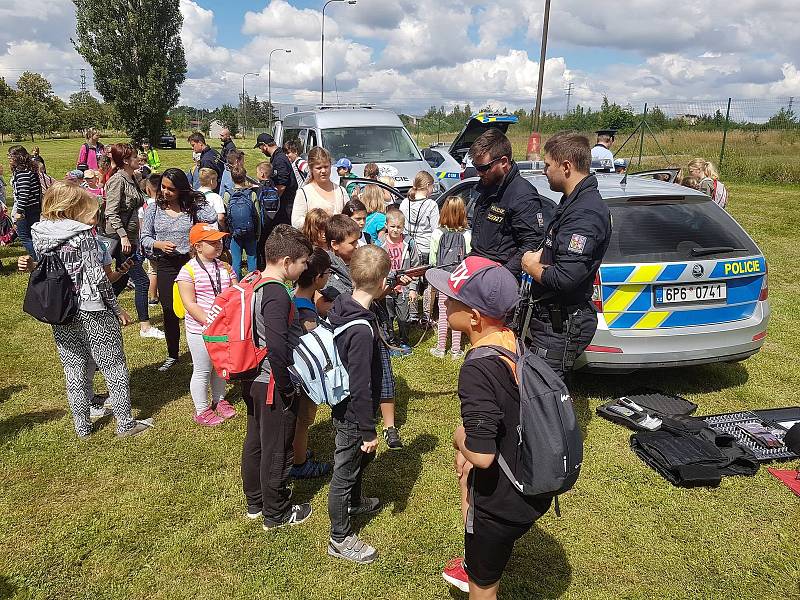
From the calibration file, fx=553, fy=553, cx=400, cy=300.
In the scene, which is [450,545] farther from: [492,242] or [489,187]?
[489,187]

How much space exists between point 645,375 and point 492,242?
7.91 ft

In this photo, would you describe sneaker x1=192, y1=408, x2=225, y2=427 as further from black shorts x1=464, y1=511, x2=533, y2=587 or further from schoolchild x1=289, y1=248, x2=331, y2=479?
black shorts x1=464, y1=511, x2=533, y2=587

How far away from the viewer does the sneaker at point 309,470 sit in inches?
150

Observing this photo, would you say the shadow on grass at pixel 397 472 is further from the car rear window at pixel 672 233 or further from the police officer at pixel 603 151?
the police officer at pixel 603 151

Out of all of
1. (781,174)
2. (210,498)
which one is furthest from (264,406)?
(781,174)

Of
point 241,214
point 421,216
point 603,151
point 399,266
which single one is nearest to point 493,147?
point 399,266

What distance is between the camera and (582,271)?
319cm

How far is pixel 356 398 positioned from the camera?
2.84 metres

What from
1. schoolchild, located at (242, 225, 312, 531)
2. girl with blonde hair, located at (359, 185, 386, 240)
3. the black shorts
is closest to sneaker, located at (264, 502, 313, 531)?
schoolchild, located at (242, 225, 312, 531)

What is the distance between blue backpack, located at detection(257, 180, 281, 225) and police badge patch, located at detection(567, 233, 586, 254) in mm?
5285

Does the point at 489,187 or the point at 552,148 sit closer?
the point at 552,148

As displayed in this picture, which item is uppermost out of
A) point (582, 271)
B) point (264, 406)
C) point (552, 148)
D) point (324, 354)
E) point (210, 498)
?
point (552, 148)

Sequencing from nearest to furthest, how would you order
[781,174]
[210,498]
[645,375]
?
[210,498]
[645,375]
[781,174]

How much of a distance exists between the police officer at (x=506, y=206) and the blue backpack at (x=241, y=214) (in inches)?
161
